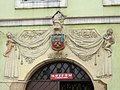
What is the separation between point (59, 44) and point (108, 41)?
150 cm

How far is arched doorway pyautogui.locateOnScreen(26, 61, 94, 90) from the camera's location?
39.0ft

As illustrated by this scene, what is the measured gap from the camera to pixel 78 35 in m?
11.9

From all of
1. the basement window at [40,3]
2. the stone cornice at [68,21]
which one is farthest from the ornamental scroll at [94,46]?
the basement window at [40,3]

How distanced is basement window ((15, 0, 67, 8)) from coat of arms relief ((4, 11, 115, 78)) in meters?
0.31

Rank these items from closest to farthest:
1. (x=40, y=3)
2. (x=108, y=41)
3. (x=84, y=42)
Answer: (x=108, y=41), (x=84, y=42), (x=40, y=3)

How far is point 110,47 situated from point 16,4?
3.32 meters

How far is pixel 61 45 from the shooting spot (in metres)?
11.8

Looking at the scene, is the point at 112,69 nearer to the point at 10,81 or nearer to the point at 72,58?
the point at 72,58

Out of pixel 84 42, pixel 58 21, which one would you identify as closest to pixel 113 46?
pixel 84 42

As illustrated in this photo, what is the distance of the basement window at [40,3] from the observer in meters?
12.1

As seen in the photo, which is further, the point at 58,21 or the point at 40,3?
the point at 40,3

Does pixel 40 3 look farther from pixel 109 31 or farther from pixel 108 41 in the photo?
pixel 108 41

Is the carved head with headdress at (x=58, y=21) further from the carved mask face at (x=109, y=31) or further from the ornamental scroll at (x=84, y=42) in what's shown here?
the carved mask face at (x=109, y=31)

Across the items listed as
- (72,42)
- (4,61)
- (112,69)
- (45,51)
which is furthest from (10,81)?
(112,69)
